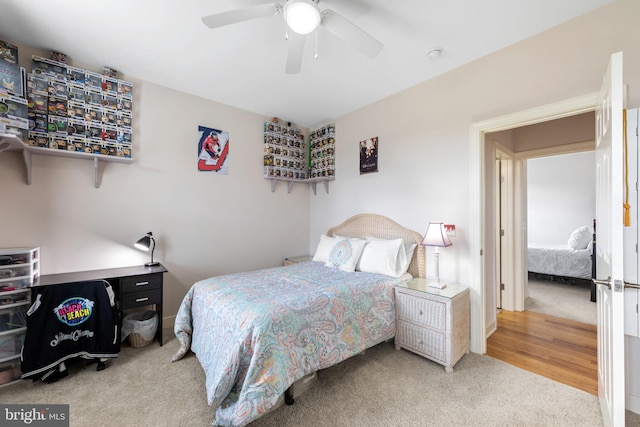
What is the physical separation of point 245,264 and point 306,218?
1272 mm

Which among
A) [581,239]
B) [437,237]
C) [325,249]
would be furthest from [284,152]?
[581,239]

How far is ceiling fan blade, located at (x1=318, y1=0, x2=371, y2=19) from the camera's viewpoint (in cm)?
180

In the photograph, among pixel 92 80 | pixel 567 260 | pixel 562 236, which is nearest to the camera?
pixel 92 80

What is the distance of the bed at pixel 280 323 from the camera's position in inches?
60.7

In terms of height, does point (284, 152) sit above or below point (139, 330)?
above

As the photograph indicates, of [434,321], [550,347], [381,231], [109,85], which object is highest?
[109,85]

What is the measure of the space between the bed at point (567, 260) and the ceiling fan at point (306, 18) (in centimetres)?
508

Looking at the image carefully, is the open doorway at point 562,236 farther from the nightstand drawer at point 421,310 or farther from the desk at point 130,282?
the desk at point 130,282

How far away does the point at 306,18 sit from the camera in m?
1.55

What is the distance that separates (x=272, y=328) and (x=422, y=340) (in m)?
1.45

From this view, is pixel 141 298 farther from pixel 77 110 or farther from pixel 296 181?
pixel 296 181

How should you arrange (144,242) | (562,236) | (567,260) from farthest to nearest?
(562,236), (567,260), (144,242)

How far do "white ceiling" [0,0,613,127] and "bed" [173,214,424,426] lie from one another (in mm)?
1808

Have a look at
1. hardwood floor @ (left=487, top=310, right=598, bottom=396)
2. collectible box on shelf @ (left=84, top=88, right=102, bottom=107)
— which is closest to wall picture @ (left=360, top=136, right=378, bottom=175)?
hardwood floor @ (left=487, top=310, right=598, bottom=396)
